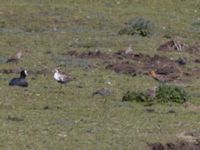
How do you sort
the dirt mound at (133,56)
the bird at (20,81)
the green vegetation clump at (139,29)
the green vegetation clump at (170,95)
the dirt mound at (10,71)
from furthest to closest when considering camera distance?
the green vegetation clump at (139,29), the dirt mound at (133,56), the dirt mound at (10,71), the bird at (20,81), the green vegetation clump at (170,95)

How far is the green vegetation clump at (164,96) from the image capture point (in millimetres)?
13859

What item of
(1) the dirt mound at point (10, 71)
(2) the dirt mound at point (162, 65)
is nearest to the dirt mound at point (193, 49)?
(2) the dirt mound at point (162, 65)

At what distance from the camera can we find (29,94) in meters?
14.3

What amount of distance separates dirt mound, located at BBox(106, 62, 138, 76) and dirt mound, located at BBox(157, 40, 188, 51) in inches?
93.2

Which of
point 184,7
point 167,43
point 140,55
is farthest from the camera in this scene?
point 184,7

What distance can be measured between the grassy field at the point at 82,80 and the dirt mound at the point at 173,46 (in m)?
0.33

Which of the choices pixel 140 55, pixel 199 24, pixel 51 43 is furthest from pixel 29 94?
pixel 199 24

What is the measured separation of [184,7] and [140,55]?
8.18m

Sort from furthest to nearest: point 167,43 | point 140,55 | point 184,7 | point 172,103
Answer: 1. point 184,7
2. point 167,43
3. point 140,55
4. point 172,103

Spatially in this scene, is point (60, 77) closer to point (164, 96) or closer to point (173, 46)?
point (164, 96)

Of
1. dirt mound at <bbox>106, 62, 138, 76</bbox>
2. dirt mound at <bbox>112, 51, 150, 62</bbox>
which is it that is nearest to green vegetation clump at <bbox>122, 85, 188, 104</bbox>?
dirt mound at <bbox>106, 62, 138, 76</bbox>

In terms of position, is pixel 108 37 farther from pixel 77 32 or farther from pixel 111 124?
pixel 111 124

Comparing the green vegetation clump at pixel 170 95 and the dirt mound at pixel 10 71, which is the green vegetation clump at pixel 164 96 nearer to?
the green vegetation clump at pixel 170 95

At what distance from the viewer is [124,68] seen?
17.0m
